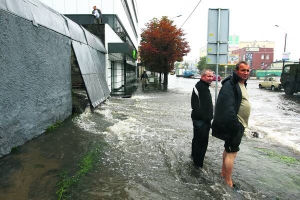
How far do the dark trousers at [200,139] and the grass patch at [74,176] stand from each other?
179 centimetres

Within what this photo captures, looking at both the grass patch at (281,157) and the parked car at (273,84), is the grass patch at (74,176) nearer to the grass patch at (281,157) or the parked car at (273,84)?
the grass patch at (281,157)

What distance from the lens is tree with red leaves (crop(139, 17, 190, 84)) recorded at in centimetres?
2656

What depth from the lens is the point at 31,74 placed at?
4.89 meters

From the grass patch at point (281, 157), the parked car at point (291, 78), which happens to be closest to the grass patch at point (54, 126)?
the grass patch at point (281, 157)

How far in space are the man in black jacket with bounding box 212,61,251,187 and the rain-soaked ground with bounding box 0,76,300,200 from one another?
0.59m

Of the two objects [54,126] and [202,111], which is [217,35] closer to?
[202,111]

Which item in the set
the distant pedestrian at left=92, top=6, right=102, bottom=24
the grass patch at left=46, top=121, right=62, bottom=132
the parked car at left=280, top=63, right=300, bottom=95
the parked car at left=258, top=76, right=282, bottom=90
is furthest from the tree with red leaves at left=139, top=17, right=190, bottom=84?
the grass patch at left=46, top=121, right=62, bottom=132

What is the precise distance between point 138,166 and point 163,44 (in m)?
23.7

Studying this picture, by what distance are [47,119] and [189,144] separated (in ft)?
10.9

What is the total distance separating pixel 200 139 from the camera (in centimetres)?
427

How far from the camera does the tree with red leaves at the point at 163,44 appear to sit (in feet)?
87.1

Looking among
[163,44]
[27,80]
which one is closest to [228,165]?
[27,80]

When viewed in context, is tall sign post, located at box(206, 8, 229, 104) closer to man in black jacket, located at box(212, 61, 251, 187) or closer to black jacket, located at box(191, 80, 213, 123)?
black jacket, located at box(191, 80, 213, 123)

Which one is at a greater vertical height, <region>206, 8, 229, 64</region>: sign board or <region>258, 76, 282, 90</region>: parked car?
<region>206, 8, 229, 64</region>: sign board
